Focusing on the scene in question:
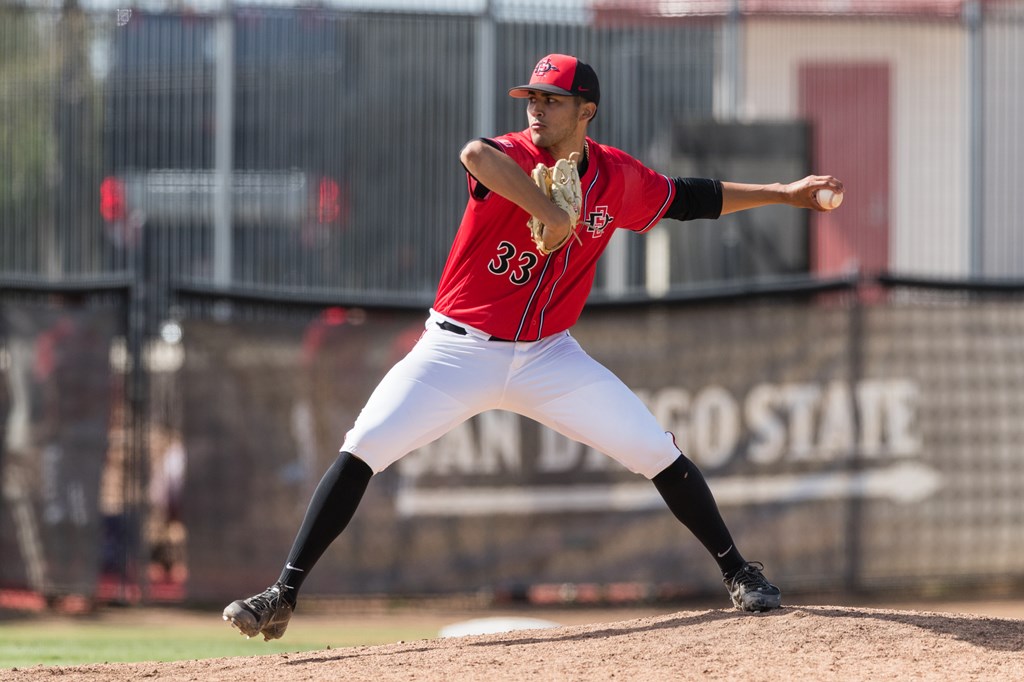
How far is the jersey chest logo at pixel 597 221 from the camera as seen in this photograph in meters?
4.90

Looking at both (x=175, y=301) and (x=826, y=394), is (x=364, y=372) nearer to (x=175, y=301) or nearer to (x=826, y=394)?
(x=175, y=301)

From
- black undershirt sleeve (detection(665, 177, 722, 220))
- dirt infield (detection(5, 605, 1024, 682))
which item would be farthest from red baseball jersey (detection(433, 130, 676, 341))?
dirt infield (detection(5, 605, 1024, 682))

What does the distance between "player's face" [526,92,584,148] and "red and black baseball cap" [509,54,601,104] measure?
47mm

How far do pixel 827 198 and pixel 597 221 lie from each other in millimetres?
885

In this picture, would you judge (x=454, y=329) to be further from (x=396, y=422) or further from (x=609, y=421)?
(x=609, y=421)

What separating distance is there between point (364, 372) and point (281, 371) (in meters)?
0.55

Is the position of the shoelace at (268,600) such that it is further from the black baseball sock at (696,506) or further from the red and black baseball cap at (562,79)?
the red and black baseball cap at (562,79)

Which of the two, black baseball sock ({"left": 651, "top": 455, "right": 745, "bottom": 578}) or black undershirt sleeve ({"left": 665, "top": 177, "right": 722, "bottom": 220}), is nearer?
black baseball sock ({"left": 651, "top": 455, "right": 745, "bottom": 578})

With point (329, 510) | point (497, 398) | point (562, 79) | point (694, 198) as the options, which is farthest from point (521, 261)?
point (329, 510)

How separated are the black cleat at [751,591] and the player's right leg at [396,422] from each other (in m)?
1.16

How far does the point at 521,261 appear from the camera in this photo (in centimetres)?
479

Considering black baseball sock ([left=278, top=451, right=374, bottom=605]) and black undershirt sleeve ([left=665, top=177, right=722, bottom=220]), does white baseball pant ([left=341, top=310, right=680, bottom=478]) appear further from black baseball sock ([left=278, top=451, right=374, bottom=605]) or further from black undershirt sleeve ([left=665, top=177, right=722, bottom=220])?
black undershirt sleeve ([left=665, top=177, right=722, bottom=220])

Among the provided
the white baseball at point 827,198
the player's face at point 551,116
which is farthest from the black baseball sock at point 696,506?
the player's face at point 551,116

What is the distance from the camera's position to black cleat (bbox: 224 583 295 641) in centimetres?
462
